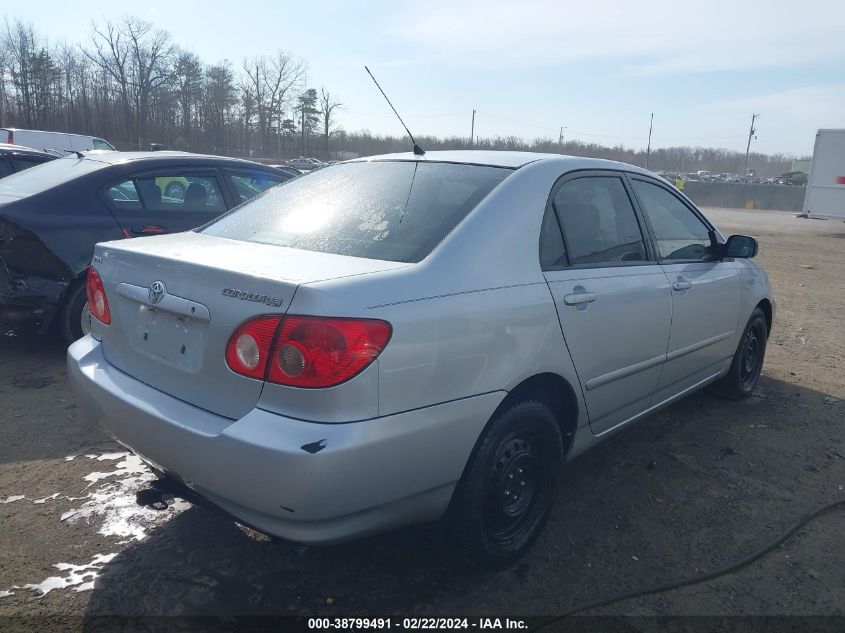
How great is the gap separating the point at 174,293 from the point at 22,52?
60.9m

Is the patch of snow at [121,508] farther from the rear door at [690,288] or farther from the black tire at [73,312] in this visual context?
the rear door at [690,288]

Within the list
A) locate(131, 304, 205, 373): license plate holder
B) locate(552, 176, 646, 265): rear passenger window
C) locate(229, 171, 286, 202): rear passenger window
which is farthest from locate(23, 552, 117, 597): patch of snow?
locate(229, 171, 286, 202): rear passenger window

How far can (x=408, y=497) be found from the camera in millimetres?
2248

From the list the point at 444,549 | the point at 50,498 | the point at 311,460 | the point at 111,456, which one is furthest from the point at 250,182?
the point at 311,460

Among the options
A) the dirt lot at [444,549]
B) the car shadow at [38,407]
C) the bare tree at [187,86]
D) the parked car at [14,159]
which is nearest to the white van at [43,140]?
the parked car at [14,159]

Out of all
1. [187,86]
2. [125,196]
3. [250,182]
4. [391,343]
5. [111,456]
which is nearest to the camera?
[391,343]

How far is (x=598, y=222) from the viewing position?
3297mm

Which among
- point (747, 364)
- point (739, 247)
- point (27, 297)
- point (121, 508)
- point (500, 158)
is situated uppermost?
point (500, 158)

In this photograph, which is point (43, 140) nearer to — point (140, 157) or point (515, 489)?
point (140, 157)

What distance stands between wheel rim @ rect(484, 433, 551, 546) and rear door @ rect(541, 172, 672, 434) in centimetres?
41

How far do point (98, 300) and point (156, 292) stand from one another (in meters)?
0.57

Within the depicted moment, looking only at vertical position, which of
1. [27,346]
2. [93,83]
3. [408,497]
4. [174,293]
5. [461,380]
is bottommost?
[27,346]

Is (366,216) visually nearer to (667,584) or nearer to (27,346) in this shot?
(667,584)

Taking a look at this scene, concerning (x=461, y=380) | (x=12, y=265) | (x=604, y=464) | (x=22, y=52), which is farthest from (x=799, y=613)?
(x=22, y=52)
